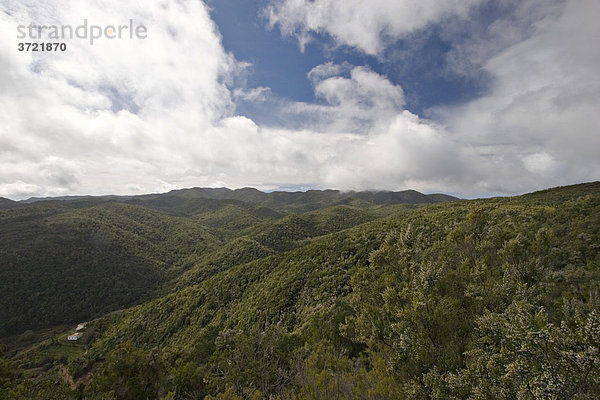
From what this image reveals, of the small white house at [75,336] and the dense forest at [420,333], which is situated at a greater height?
the dense forest at [420,333]

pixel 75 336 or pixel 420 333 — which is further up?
pixel 420 333

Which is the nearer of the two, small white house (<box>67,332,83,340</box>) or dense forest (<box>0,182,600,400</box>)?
dense forest (<box>0,182,600,400</box>)

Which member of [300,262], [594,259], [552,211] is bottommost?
[300,262]

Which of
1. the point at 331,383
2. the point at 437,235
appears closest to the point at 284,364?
the point at 331,383

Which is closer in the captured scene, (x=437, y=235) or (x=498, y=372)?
(x=498, y=372)

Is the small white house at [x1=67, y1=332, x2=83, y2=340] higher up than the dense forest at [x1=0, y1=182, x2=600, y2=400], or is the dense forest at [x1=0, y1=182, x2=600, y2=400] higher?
the dense forest at [x1=0, y1=182, x2=600, y2=400]

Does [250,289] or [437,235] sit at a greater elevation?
[437,235]

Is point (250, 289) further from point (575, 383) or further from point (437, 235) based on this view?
point (575, 383)

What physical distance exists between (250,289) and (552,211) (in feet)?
288

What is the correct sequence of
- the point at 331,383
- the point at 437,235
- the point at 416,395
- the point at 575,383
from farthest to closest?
the point at 437,235 → the point at 331,383 → the point at 416,395 → the point at 575,383

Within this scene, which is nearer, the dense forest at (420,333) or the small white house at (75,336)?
the dense forest at (420,333)

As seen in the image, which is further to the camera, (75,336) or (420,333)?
(75,336)

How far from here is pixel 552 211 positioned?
46.1 meters

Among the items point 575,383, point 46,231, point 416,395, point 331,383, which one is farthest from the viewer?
point 46,231
